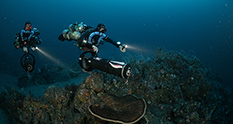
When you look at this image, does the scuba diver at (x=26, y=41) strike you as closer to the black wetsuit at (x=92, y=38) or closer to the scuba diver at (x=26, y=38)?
the scuba diver at (x=26, y=38)

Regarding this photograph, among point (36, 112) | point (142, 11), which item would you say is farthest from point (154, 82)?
point (142, 11)

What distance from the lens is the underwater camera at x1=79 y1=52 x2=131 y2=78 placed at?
4059 millimetres

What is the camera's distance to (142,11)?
183125mm

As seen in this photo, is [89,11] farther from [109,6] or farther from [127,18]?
[127,18]

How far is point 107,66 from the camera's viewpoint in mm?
4293

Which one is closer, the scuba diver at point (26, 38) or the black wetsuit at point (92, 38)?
the black wetsuit at point (92, 38)

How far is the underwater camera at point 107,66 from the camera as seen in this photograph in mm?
4059

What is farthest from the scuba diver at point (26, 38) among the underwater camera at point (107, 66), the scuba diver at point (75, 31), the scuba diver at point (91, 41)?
the underwater camera at point (107, 66)

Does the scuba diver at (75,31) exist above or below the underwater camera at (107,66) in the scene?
above

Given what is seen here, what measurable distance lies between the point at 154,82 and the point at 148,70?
657 millimetres

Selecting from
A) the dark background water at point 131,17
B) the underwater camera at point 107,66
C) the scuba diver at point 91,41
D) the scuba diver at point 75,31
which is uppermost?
the dark background water at point 131,17

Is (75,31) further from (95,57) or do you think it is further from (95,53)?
(95,57)

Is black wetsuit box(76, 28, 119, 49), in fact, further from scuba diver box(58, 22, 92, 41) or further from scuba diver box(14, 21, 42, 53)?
scuba diver box(14, 21, 42, 53)

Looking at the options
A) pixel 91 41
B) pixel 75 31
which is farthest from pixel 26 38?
pixel 91 41
